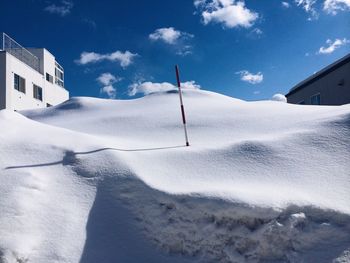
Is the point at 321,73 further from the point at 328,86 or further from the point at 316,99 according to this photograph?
the point at 316,99

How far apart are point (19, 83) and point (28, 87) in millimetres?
1566

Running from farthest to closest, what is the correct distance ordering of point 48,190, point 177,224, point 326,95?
point 326,95 → point 48,190 → point 177,224

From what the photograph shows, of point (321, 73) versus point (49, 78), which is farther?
point (49, 78)

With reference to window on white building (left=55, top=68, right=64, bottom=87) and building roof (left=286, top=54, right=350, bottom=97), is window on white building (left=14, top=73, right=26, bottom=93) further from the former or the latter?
building roof (left=286, top=54, right=350, bottom=97)

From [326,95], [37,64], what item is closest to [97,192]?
[326,95]

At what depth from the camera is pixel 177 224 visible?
9.35 feet

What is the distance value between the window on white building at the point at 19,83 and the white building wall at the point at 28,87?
264mm

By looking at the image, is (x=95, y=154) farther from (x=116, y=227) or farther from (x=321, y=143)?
(x=321, y=143)

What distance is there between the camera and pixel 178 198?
2959 mm

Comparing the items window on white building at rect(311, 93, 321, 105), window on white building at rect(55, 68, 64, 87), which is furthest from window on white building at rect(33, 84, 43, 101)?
window on white building at rect(311, 93, 321, 105)

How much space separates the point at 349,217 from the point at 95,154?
2.60 meters

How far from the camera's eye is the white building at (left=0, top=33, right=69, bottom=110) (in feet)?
76.5

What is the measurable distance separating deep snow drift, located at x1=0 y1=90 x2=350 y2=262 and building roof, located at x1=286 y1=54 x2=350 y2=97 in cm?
1611

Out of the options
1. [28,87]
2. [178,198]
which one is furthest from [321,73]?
[28,87]
